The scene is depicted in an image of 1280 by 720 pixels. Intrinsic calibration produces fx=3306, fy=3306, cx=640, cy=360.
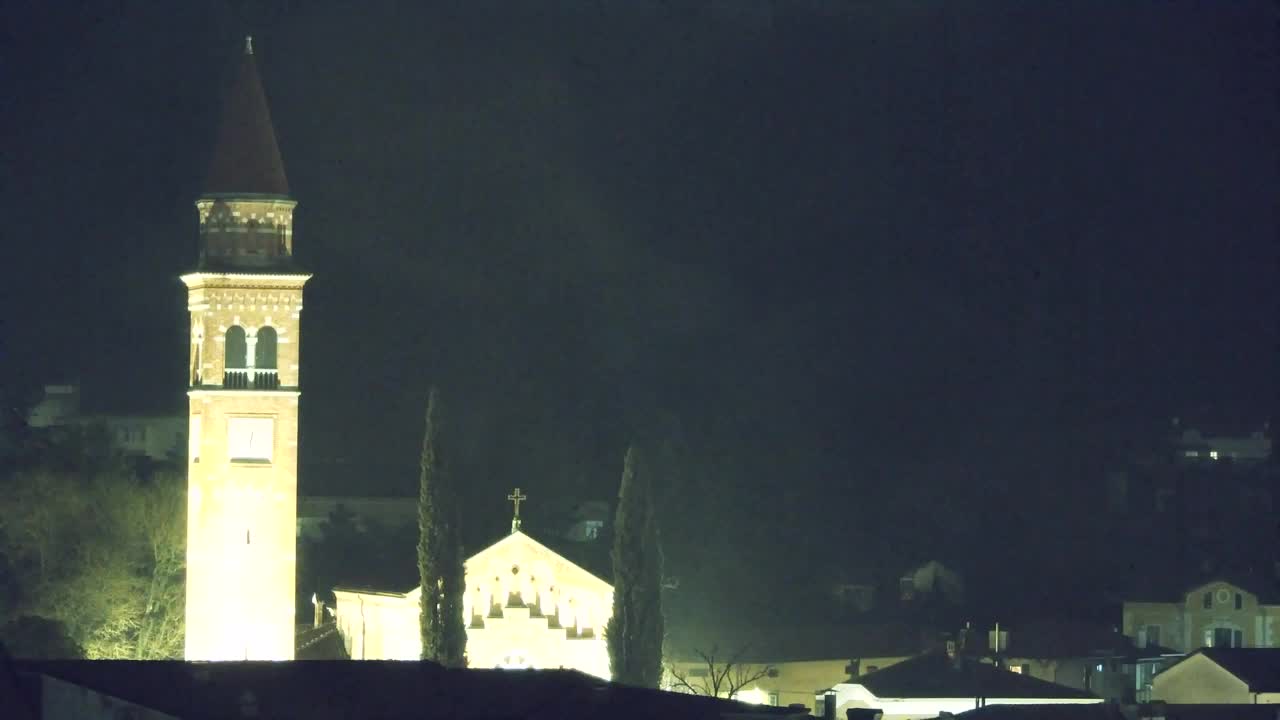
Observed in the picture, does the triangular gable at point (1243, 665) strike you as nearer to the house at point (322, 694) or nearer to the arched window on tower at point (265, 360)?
the arched window on tower at point (265, 360)

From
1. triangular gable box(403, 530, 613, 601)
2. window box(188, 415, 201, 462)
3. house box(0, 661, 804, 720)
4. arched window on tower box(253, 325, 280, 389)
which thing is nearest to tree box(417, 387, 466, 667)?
triangular gable box(403, 530, 613, 601)

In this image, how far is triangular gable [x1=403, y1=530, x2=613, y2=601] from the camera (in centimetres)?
9275

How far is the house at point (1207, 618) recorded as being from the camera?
120 meters

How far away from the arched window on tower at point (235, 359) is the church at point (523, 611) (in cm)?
773

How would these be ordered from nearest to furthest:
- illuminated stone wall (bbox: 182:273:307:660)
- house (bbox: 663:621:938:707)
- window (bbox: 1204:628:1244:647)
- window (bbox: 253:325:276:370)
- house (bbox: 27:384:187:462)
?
1. illuminated stone wall (bbox: 182:273:307:660)
2. window (bbox: 253:325:276:370)
3. house (bbox: 663:621:938:707)
4. window (bbox: 1204:628:1244:647)
5. house (bbox: 27:384:187:462)

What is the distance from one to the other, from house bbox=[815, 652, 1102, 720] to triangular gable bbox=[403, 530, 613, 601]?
736cm

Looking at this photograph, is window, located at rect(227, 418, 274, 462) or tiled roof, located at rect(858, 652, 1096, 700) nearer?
tiled roof, located at rect(858, 652, 1096, 700)

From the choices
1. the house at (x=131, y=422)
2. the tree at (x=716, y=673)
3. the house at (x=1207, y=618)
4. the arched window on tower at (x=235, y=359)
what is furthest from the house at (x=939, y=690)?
the house at (x=131, y=422)

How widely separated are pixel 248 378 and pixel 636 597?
1232cm

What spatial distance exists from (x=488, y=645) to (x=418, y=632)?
6.52 feet

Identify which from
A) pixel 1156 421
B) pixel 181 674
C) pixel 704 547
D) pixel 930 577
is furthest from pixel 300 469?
pixel 181 674

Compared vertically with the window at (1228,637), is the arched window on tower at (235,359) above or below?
above

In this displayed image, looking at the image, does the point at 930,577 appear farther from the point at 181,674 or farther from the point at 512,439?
the point at 181,674

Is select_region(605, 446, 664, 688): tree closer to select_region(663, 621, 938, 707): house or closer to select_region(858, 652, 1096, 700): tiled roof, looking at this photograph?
select_region(663, 621, 938, 707): house
